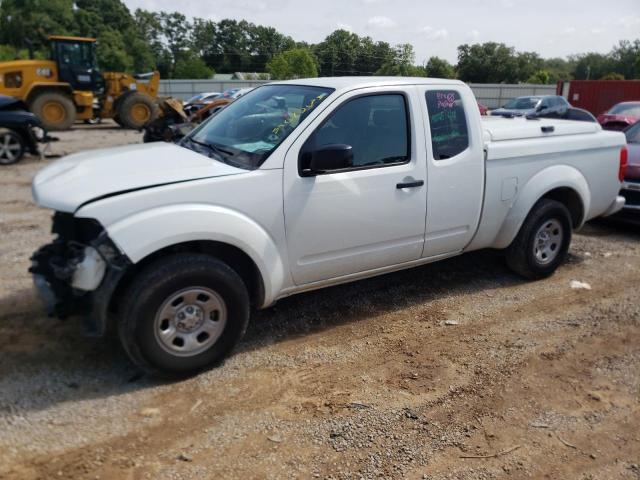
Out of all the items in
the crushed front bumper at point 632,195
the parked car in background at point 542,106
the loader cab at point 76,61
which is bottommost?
the crushed front bumper at point 632,195

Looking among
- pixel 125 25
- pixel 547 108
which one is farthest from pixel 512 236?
pixel 125 25

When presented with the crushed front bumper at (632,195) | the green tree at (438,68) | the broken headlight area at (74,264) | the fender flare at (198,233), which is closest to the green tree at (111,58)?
the green tree at (438,68)

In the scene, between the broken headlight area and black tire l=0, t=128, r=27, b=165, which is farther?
black tire l=0, t=128, r=27, b=165

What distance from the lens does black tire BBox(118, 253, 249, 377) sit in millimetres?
3221

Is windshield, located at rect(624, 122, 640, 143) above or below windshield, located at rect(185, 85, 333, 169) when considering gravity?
below

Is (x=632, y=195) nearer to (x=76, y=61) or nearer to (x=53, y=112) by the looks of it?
(x=53, y=112)

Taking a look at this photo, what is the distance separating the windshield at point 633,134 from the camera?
7880mm

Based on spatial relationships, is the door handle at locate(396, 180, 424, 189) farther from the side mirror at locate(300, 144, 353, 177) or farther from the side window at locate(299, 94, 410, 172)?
the side mirror at locate(300, 144, 353, 177)

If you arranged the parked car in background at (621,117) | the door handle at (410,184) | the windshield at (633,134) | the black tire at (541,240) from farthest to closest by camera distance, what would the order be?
1. the parked car in background at (621,117)
2. the windshield at (633,134)
3. the black tire at (541,240)
4. the door handle at (410,184)

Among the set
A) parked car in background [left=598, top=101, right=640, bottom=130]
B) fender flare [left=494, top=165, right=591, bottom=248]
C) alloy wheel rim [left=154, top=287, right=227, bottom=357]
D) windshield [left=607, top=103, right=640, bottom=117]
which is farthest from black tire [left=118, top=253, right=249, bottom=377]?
windshield [left=607, top=103, right=640, bottom=117]

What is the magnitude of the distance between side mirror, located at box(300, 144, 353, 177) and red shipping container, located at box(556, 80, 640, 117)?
21380 mm

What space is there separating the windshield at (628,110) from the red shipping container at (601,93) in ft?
27.5

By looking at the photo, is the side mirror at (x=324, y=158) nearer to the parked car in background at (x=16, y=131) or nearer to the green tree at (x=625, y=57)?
the parked car in background at (x=16, y=131)

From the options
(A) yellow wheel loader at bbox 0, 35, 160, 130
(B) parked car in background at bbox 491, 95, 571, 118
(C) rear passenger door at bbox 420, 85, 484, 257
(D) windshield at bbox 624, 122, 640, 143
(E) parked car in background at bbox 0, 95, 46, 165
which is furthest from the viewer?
(A) yellow wheel loader at bbox 0, 35, 160, 130
